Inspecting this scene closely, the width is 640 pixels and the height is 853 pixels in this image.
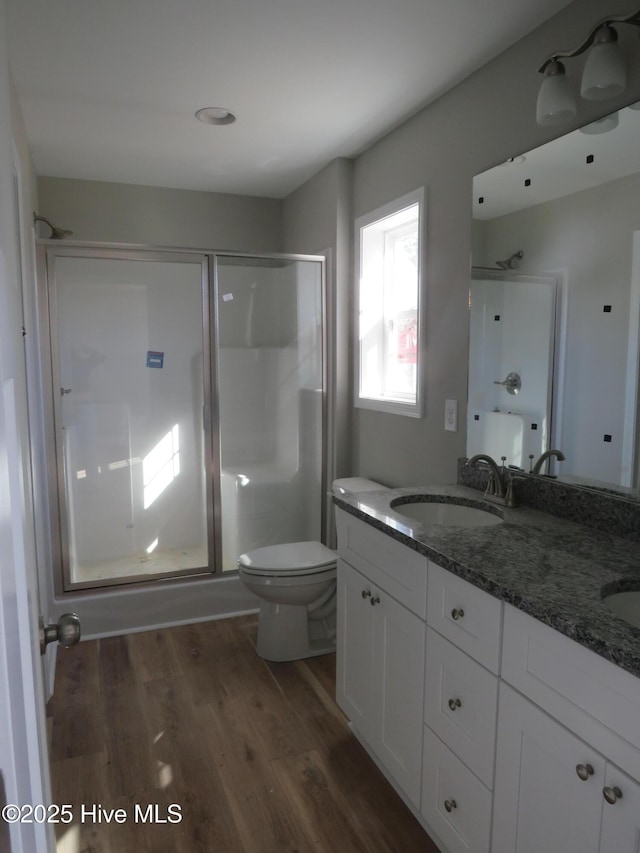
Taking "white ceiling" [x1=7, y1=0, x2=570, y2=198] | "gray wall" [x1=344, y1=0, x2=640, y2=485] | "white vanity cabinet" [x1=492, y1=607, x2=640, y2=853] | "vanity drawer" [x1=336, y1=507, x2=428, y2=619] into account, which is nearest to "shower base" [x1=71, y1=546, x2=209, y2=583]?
"gray wall" [x1=344, y1=0, x2=640, y2=485]

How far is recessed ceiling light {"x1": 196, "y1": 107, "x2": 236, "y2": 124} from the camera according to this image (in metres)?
2.57

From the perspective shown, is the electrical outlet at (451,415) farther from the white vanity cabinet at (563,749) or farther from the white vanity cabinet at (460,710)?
the white vanity cabinet at (563,749)

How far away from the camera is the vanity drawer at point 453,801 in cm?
145

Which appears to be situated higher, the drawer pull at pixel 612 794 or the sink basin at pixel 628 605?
the sink basin at pixel 628 605

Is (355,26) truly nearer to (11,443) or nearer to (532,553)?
(532,553)

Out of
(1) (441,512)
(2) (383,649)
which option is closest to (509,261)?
(1) (441,512)

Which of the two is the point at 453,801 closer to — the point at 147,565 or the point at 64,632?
the point at 64,632

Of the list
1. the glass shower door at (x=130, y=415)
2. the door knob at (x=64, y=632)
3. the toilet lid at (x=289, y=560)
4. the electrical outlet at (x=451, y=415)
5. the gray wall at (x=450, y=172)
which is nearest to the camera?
the door knob at (x=64, y=632)

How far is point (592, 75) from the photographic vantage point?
5.08 ft

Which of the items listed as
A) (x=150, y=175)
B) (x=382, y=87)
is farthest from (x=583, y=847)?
(x=150, y=175)

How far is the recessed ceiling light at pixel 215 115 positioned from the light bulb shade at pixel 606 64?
5.07ft

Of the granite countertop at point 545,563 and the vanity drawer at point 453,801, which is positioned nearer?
the granite countertop at point 545,563

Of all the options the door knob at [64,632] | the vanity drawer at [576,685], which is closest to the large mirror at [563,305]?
the vanity drawer at [576,685]

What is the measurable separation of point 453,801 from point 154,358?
248 cm
